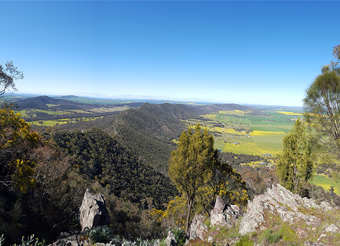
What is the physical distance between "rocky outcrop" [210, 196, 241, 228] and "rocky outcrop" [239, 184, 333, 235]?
4.25 ft

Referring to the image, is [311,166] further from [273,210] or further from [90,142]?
[90,142]

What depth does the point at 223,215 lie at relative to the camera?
1110 cm

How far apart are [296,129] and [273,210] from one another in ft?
38.6

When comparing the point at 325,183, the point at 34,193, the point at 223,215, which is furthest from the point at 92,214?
the point at 325,183

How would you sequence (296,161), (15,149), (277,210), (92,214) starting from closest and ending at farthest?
(277,210) < (15,149) < (92,214) < (296,161)

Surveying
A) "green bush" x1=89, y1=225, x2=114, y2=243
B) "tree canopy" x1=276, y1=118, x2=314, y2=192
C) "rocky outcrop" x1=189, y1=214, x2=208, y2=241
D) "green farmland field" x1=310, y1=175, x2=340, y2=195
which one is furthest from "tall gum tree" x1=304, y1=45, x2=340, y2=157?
"green farmland field" x1=310, y1=175, x2=340, y2=195

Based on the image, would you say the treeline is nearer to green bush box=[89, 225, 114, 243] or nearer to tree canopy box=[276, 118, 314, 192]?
green bush box=[89, 225, 114, 243]

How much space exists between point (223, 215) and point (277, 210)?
3.56 metres

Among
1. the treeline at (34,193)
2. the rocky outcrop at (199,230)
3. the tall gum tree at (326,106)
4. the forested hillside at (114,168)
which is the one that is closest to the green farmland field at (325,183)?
the forested hillside at (114,168)

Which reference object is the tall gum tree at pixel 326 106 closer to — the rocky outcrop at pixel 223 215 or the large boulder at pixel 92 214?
the rocky outcrop at pixel 223 215

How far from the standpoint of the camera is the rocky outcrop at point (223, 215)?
1066 cm

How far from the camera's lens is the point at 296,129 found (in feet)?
55.8

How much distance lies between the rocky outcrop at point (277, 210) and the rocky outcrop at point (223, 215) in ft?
4.25

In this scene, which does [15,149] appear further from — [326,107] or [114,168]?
[114,168]
